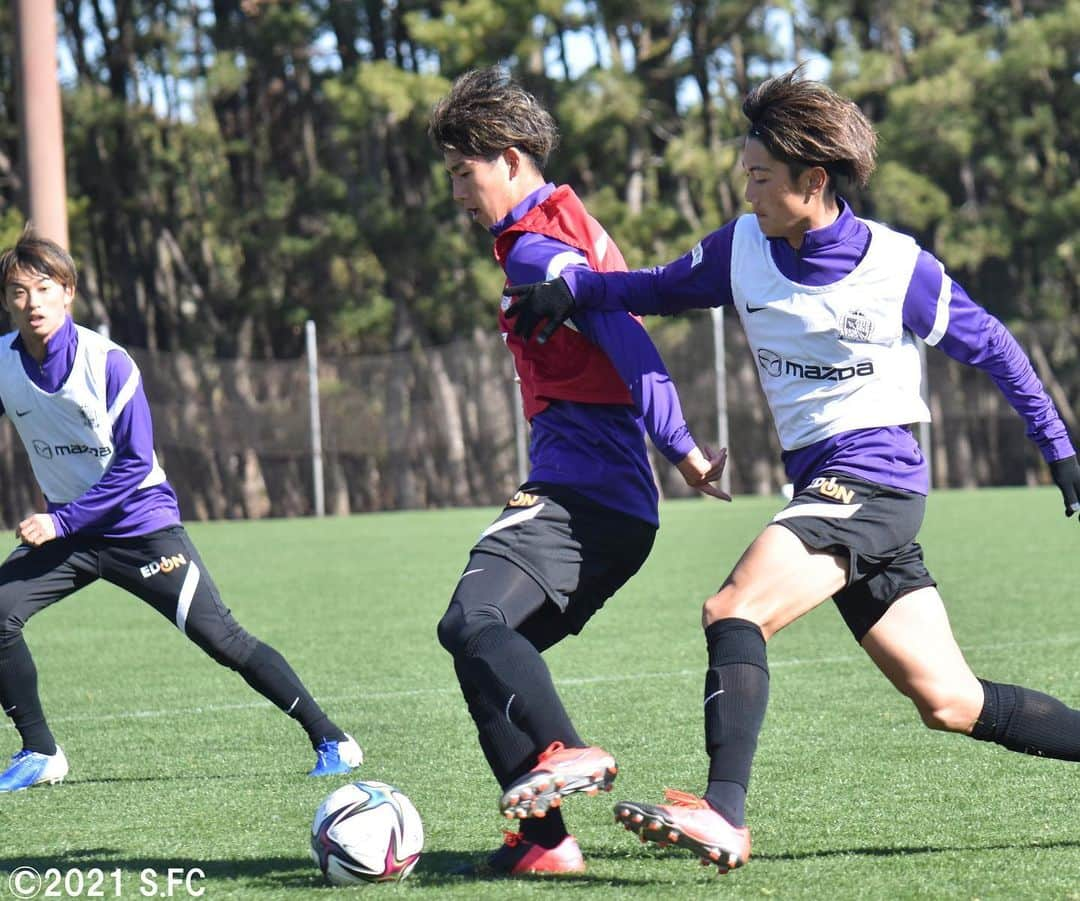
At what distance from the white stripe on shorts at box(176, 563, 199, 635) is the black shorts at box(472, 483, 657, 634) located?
189 cm

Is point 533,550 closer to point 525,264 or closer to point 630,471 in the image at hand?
point 630,471

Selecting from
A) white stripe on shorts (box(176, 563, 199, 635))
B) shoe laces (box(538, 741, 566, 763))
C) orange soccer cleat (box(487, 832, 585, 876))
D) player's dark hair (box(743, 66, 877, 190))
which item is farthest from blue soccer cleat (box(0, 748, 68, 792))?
player's dark hair (box(743, 66, 877, 190))

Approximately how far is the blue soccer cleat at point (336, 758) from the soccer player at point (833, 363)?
2.11 meters

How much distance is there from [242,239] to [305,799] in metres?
27.4

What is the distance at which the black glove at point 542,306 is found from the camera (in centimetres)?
398

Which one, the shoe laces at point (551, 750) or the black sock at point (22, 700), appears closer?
the shoe laces at point (551, 750)

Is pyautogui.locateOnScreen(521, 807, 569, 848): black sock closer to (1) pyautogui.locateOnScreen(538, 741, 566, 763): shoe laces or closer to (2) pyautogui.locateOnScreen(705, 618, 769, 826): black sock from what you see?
(1) pyautogui.locateOnScreen(538, 741, 566, 763): shoe laces

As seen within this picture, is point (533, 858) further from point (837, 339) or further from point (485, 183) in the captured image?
point (485, 183)

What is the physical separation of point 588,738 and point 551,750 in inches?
102

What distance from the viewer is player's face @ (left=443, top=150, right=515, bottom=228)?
165 inches

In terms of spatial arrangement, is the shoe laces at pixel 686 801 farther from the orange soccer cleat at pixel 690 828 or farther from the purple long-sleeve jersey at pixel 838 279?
the purple long-sleeve jersey at pixel 838 279

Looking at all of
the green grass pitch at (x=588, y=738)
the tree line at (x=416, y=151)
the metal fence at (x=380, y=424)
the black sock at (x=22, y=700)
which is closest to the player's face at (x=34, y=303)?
the black sock at (x=22, y=700)

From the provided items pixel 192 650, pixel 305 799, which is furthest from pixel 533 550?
pixel 192 650

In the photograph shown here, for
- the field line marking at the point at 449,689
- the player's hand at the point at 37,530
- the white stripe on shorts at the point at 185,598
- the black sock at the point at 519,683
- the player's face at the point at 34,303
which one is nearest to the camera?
the black sock at the point at 519,683
